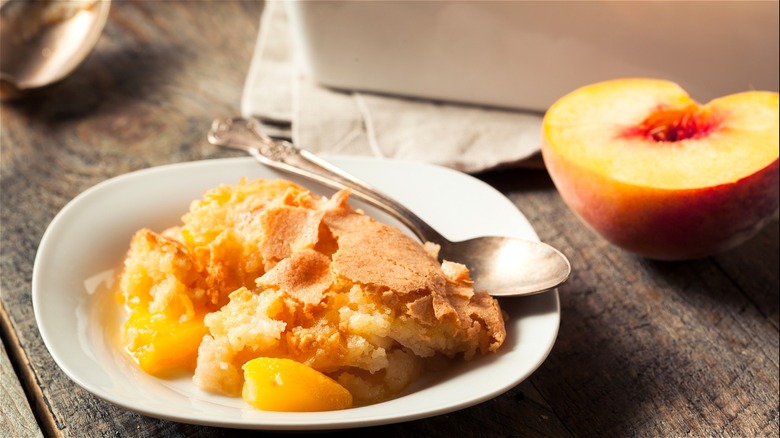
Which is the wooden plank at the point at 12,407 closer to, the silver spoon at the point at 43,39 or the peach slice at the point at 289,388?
the peach slice at the point at 289,388

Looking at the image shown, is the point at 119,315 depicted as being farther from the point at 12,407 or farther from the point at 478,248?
the point at 478,248

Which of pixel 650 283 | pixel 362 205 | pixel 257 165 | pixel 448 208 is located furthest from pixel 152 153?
pixel 650 283

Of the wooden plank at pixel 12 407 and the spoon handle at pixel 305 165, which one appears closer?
the wooden plank at pixel 12 407

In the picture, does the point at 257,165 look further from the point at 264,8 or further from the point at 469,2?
the point at 264,8

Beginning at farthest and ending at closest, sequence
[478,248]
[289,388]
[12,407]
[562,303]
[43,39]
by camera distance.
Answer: [43,39] → [562,303] → [478,248] → [12,407] → [289,388]

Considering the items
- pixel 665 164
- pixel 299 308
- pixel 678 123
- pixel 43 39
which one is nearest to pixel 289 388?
pixel 299 308

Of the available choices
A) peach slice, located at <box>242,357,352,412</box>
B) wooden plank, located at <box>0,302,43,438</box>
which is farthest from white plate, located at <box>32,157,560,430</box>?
wooden plank, located at <box>0,302,43,438</box>

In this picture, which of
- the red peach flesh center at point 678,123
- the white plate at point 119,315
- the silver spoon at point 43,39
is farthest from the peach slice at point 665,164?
the silver spoon at point 43,39
